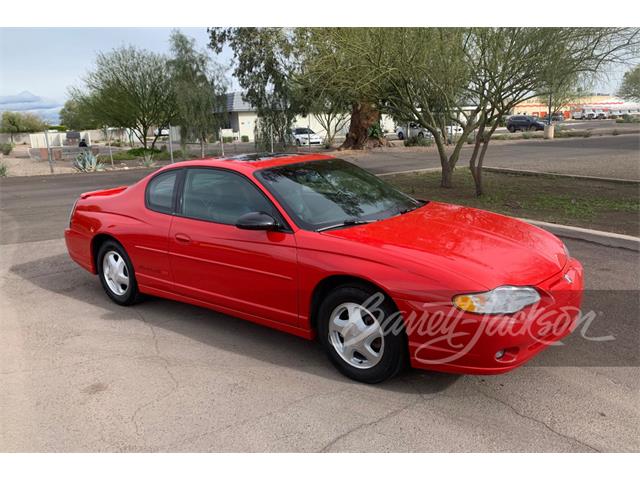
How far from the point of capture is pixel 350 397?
141 inches

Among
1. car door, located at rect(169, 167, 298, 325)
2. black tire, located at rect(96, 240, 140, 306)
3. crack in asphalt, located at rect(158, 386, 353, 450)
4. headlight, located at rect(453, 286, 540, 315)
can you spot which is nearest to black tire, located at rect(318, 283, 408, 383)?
crack in asphalt, located at rect(158, 386, 353, 450)

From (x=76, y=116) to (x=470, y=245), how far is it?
55.6m

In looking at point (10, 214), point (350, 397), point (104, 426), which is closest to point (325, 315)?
point (350, 397)

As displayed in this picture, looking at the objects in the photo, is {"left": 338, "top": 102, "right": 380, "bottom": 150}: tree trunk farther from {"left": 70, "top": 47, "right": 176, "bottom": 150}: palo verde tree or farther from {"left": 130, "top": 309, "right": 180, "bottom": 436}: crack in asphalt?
{"left": 130, "top": 309, "right": 180, "bottom": 436}: crack in asphalt

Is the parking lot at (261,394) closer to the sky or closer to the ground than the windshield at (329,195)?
closer to the ground

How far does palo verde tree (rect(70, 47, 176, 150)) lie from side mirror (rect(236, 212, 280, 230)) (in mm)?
29007

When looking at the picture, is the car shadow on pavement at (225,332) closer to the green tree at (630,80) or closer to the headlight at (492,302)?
the headlight at (492,302)

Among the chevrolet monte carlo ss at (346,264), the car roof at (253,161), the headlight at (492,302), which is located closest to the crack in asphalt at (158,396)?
the chevrolet monte carlo ss at (346,264)

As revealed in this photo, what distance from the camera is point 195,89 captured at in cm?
2873

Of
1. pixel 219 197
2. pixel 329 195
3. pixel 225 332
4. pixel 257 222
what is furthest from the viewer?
pixel 225 332

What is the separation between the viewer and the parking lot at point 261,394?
3.13 meters

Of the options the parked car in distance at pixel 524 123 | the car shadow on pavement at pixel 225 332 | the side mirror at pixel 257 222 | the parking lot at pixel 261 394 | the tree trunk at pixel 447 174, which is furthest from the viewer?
the parked car in distance at pixel 524 123

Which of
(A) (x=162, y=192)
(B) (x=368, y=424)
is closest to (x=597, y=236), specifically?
(B) (x=368, y=424)

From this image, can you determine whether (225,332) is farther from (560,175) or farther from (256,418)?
(560,175)
